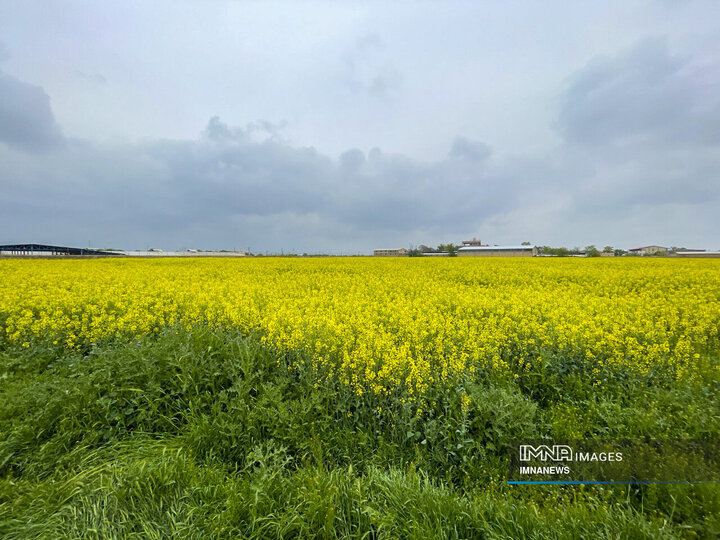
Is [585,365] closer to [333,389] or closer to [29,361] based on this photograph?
[333,389]

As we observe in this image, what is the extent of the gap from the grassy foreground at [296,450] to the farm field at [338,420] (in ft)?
0.06

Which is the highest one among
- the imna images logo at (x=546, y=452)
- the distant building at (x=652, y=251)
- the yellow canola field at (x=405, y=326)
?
the distant building at (x=652, y=251)

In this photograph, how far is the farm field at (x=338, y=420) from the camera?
2309 millimetres

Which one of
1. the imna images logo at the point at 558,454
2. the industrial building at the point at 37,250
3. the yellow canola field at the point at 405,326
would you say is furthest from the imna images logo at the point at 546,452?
the industrial building at the point at 37,250

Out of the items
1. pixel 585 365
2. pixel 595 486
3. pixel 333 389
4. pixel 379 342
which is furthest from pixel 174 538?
pixel 585 365

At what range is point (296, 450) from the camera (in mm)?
3123

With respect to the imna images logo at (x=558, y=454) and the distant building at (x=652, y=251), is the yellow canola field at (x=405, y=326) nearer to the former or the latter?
the imna images logo at (x=558, y=454)

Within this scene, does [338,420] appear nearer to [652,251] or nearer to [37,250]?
A: [37,250]

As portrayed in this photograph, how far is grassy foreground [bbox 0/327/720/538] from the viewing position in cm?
227

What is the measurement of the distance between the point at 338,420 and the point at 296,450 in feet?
1.77

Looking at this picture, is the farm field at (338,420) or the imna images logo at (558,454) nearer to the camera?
the farm field at (338,420)

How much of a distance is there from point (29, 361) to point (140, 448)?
3747mm

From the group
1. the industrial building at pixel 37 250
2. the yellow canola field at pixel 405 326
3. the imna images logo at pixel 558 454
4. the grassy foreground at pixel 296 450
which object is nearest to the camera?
the grassy foreground at pixel 296 450

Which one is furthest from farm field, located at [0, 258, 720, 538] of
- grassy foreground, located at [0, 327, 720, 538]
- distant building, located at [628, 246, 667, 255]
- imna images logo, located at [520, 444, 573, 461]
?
distant building, located at [628, 246, 667, 255]
